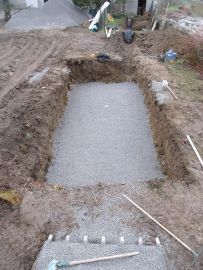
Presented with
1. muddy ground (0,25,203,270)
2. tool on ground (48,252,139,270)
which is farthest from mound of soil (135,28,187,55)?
tool on ground (48,252,139,270)

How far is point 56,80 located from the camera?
43.8 feet

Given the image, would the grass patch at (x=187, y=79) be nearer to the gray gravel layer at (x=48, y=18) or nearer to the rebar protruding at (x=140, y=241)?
the rebar protruding at (x=140, y=241)

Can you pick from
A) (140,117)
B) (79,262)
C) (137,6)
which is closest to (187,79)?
Answer: (140,117)

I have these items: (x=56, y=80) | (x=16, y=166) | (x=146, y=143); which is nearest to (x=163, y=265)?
(x=16, y=166)

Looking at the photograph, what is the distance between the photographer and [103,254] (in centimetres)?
587

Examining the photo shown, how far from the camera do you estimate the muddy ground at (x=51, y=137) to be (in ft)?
21.6

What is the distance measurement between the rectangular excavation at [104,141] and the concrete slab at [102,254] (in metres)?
3.05

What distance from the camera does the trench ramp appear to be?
223 inches

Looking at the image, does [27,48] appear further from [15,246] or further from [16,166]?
[15,246]

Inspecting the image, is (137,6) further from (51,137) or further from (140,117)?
(51,137)

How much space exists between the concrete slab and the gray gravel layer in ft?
56.0

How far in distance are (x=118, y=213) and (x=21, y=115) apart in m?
5.39

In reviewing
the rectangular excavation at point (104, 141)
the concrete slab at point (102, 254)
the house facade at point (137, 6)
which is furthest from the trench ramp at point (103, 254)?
the house facade at point (137, 6)

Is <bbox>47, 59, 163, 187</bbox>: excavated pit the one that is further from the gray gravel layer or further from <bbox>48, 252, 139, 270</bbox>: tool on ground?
the gray gravel layer
